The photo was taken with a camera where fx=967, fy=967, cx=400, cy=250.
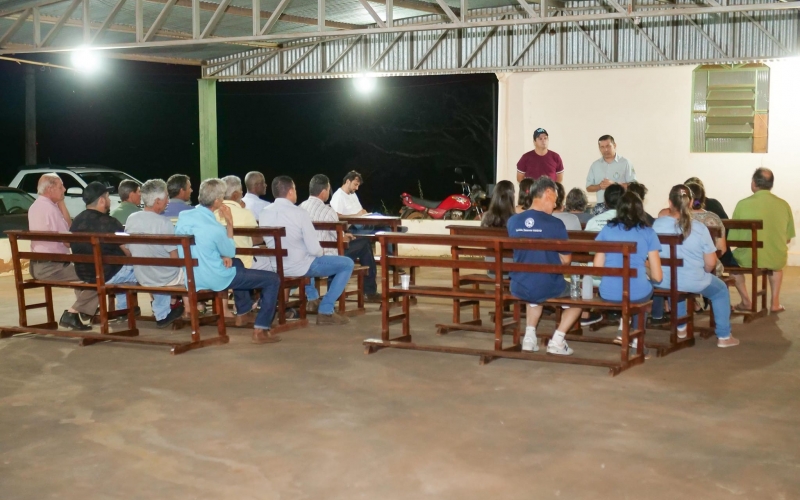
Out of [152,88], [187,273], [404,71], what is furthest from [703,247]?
[152,88]

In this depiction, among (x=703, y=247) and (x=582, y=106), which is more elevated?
(x=582, y=106)

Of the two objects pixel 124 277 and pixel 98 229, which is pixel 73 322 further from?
pixel 98 229

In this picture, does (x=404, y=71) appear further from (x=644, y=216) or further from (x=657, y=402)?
(x=657, y=402)

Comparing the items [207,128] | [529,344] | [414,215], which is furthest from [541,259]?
[207,128]

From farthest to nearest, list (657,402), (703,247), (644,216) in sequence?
(703,247)
(644,216)
(657,402)

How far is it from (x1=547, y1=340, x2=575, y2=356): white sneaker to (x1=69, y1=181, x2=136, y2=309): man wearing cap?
3396 mm

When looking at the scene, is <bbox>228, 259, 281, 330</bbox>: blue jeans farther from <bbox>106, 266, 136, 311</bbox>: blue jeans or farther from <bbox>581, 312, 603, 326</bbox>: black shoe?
<bbox>581, 312, 603, 326</bbox>: black shoe

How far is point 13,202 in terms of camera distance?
14344mm

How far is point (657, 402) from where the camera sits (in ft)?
17.9

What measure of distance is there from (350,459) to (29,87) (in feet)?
56.2

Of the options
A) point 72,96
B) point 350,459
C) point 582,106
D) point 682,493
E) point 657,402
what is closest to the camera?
point 682,493

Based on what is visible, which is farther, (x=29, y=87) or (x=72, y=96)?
(x=72, y=96)

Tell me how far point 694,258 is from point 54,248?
511 centimetres

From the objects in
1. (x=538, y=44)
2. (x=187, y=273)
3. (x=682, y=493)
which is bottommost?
(x=682, y=493)
